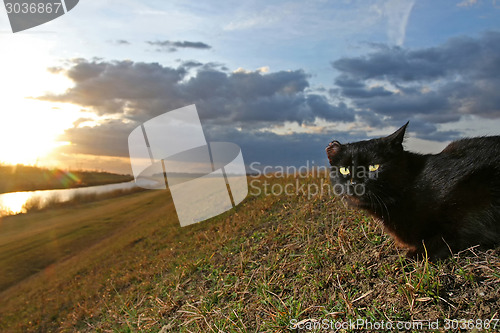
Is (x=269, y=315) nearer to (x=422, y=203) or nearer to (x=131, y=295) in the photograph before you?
(x=422, y=203)

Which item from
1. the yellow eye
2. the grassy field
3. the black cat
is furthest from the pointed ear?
the grassy field

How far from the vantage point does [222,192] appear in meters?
14.9

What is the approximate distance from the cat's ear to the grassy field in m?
1.50

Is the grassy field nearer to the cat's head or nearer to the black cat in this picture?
the black cat

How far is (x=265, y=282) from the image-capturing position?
578 cm

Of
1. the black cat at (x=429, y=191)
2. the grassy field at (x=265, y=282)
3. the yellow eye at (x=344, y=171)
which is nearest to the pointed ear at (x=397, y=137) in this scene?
the black cat at (x=429, y=191)

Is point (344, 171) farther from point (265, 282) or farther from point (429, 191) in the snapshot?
point (265, 282)

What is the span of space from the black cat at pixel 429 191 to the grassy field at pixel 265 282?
338 mm

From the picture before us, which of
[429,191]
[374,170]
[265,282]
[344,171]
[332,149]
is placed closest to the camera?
[429,191]

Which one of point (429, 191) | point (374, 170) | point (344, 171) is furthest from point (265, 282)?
point (429, 191)

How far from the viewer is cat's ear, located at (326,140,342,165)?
5.41 m

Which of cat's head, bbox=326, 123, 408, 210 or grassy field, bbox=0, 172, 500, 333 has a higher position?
cat's head, bbox=326, 123, 408, 210

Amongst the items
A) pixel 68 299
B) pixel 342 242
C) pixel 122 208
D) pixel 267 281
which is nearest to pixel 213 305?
pixel 267 281

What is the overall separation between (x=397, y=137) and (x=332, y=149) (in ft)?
3.23
